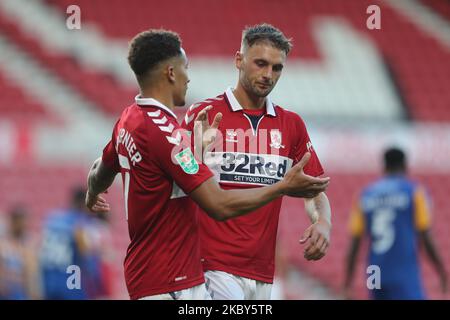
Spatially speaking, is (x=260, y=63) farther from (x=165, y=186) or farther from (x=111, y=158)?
(x=165, y=186)

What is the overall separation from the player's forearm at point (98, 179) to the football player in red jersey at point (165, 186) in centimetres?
39

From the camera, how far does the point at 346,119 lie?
46.2 ft

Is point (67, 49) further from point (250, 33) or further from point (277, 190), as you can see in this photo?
point (277, 190)

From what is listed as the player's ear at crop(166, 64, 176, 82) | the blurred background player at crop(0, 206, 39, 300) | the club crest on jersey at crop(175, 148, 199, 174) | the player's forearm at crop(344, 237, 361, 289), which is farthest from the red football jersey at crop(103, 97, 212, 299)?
the blurred background player at crop(0, 206, 39, 300)

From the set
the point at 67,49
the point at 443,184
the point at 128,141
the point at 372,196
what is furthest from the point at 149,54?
the point at 67,49

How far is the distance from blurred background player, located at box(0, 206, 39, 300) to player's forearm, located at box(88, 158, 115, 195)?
4.68m

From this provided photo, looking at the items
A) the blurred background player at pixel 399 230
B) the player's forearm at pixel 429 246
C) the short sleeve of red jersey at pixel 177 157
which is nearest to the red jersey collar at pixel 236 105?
the short sleeve of red jersey at pixel 177 157

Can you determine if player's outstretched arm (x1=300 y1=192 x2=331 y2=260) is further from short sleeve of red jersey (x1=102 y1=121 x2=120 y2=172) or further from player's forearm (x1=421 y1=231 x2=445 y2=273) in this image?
player's forearm (x1=421 y1=231 x2=445 y2=273)

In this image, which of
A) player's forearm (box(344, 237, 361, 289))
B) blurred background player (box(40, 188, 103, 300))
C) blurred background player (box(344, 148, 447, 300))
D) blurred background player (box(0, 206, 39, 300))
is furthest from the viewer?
blurred background player (box(0, 206, 39, 300))

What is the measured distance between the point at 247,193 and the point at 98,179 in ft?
3.19

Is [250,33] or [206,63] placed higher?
[206,63]

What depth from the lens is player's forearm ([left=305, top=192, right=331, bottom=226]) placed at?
467cm

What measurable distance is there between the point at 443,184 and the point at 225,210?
33.3 ft
